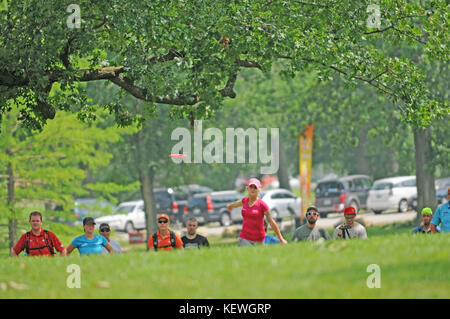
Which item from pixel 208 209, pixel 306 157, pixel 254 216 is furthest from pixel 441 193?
pixel 254 216

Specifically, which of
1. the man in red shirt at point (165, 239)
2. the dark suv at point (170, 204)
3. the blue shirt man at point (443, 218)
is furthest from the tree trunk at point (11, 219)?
the dark suv at point (170, 204)

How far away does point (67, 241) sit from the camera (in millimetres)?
24031

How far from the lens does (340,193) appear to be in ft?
131

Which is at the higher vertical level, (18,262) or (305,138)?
(305,138)

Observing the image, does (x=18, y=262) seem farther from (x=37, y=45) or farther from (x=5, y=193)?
(x=5, y=193)

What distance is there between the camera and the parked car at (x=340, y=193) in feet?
131

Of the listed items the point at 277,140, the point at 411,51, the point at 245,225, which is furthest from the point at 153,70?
the point at 277,140

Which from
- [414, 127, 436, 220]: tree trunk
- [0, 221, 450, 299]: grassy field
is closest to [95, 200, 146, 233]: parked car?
[414, 127, 436, 220]: tree trunk

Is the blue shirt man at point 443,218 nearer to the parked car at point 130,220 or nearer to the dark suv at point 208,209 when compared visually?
the dark suv at point 208,209

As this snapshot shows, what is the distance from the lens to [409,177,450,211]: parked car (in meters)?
40.3

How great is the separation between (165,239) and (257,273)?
4616mm

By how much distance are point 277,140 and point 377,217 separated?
12.3 meters

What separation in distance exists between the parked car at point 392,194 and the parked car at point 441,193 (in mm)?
271

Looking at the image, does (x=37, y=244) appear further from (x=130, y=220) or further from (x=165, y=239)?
(x=130, y=220)
